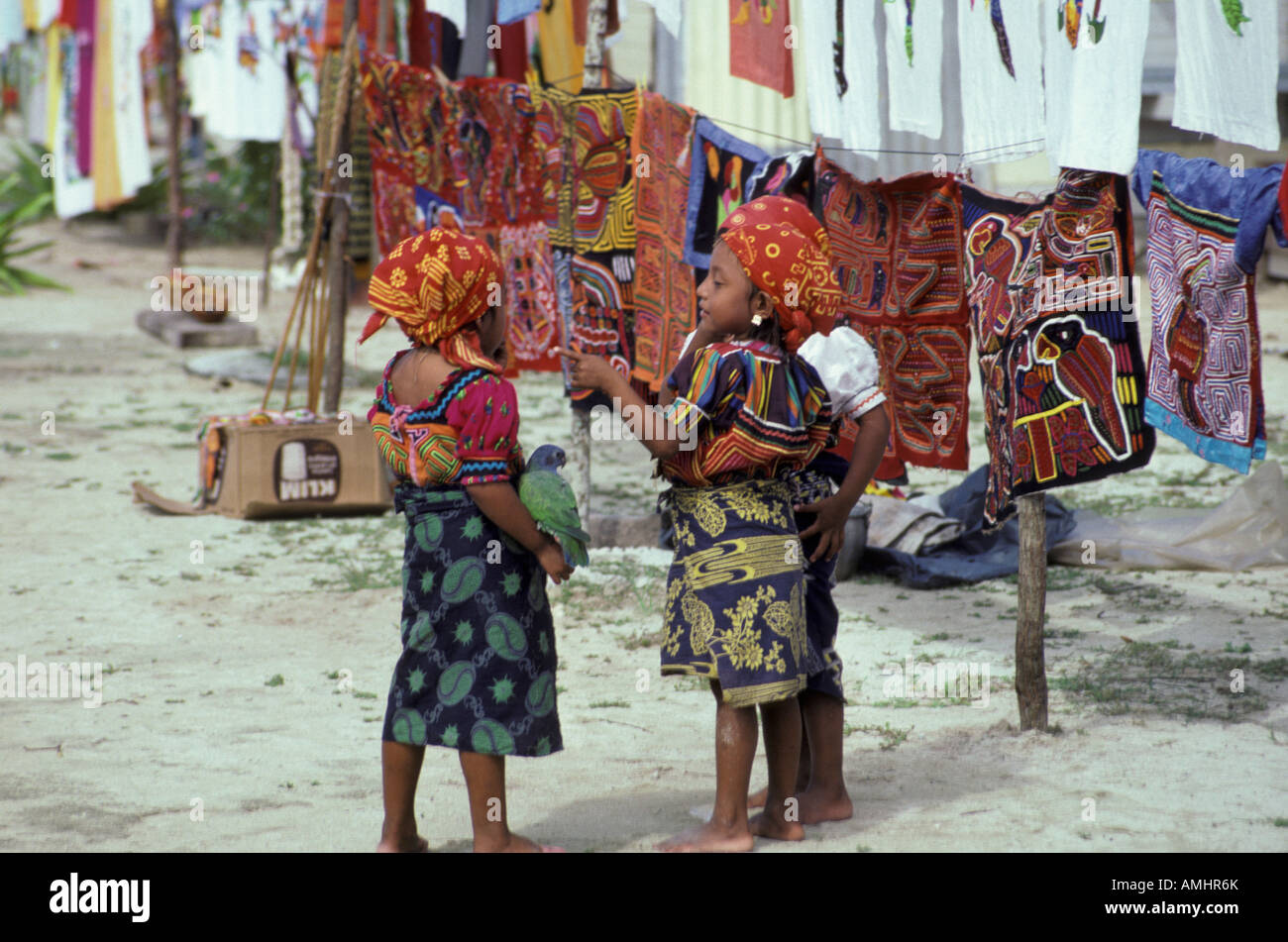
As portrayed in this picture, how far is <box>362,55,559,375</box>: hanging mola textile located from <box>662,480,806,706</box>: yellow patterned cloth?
10.3 ft

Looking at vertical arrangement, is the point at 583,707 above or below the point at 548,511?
below

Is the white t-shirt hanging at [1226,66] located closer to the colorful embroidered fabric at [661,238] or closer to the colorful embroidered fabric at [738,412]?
the colorful embroidered fabric at [738,412]

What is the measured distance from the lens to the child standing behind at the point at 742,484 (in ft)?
9.57

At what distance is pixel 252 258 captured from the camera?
18.9 m

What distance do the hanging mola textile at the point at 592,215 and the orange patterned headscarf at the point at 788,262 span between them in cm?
224

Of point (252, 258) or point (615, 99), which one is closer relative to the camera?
point (615, 99)

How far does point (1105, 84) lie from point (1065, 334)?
0.66 metres

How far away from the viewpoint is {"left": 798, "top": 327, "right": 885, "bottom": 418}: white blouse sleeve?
3.18 m

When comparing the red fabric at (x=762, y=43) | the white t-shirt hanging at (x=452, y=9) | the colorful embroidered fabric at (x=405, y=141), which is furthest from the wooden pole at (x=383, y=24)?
the red fabric at (x=762, y=43)

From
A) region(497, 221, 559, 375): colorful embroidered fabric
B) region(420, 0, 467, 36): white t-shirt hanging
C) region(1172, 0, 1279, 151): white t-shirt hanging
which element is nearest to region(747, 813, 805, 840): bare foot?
region(1172, 0, 1279, 151): white t-shirt hanging

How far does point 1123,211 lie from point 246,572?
389cm

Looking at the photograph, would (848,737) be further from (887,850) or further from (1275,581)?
(1275,581)

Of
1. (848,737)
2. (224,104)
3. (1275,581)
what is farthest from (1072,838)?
(224,104)

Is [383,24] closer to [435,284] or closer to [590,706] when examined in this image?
[590,706]
